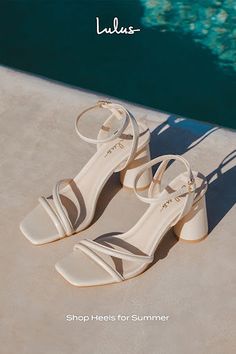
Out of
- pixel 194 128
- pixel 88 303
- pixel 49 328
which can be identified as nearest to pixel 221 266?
pixel 88 303

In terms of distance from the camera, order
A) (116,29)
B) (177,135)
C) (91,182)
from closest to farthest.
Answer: (91,182) → (177,135) → (116,29)

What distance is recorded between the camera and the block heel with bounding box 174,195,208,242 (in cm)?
269

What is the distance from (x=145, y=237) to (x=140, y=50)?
2.87 m

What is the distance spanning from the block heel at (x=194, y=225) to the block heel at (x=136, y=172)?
1.03 feet

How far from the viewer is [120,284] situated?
8.58 feet

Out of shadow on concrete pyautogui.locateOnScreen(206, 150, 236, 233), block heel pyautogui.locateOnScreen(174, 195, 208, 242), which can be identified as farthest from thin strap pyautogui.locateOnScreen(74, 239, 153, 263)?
shadow on concrete pyautogui.locateOnScreen(206, 150, 236, 233)

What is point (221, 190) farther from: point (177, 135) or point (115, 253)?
point (115, 253)

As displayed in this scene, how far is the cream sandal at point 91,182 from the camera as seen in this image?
2.76 metres

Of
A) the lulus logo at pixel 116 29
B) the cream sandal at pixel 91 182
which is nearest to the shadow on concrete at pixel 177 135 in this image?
the cream sandal at pixel 91 182

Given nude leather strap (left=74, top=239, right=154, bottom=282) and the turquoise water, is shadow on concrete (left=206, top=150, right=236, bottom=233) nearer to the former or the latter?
nude leather strap (left=74, top=239, right=154, bottom=282)

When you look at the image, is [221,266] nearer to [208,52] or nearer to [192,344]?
[192,344]

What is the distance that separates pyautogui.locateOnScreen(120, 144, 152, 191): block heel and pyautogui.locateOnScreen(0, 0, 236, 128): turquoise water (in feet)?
5.77

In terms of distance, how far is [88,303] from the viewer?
255 centimetres

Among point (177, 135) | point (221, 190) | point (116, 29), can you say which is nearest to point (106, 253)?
point (221, 190)
